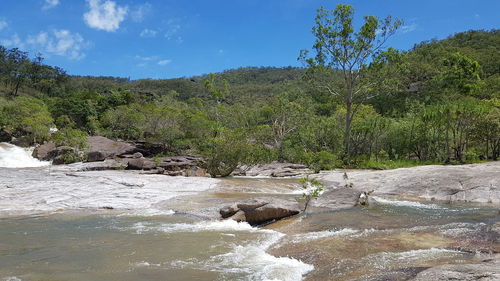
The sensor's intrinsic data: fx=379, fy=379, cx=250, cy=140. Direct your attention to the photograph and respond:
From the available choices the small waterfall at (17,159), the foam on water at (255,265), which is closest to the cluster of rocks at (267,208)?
→ the foam on water at (255,265)

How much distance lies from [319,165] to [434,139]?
40.3ft

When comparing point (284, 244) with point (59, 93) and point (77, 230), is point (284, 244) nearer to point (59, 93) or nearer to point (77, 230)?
point (77, 230)

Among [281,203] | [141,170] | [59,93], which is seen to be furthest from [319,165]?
[59,93]

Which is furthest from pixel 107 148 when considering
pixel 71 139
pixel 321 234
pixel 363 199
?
pixel 321 234

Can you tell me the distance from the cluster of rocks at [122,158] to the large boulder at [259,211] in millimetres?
16642

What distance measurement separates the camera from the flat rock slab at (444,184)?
16.6 meters

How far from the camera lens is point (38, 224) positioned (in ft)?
42.1

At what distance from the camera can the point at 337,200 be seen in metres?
15.8

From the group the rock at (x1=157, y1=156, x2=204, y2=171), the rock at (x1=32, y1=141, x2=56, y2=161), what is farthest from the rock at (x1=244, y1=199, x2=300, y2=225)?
the rock at (x1=32, y1=141, x2=56, y2=161)

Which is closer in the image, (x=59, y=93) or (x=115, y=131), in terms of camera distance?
(x=115, y=131)

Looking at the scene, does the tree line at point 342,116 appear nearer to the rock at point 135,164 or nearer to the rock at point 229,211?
the rock at point 135,164

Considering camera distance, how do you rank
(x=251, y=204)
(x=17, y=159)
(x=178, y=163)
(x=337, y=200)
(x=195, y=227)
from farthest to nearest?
(x=17, y=159)
(x=178, y=163)
(x=337, y=200)
(x=251, y=204)
(x=195, y=227)

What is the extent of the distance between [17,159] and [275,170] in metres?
30.1

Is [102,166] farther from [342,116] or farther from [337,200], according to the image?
[342,116]
